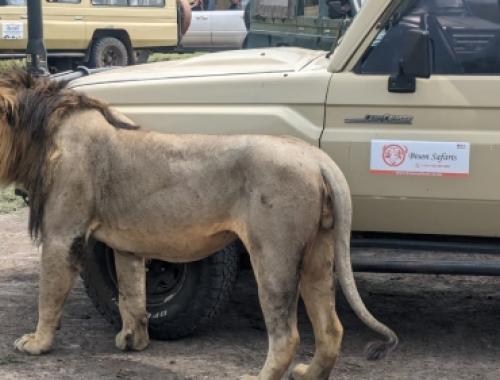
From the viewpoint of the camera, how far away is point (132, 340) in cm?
534

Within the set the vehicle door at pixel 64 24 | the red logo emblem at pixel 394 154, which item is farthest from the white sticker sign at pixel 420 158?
the vehicle door at pixel 64 24

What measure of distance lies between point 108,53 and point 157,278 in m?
14.6

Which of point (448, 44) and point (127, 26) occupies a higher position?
point (448, 44)

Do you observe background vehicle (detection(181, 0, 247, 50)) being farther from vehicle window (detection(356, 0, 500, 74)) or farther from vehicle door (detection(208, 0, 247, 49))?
vehicle window (detection(356, 0, 500, 74))

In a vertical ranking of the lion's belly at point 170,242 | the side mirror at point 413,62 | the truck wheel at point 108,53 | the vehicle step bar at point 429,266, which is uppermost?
the side mirror at point 413,62

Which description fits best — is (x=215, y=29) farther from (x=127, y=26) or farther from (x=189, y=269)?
(x=189, y=269)

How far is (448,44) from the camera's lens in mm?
5254

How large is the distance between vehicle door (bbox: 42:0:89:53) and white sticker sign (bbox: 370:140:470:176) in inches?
546

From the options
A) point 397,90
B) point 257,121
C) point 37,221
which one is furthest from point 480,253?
point 37,221

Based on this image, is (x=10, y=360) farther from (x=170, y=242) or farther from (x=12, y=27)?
(x=12, y=27)

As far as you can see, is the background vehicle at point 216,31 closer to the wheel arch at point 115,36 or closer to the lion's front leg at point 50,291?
the wheel arch at point 115,36

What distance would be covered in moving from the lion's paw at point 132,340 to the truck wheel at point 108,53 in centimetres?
1412

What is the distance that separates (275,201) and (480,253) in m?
1.15

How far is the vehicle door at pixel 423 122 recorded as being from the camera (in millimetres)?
5066
